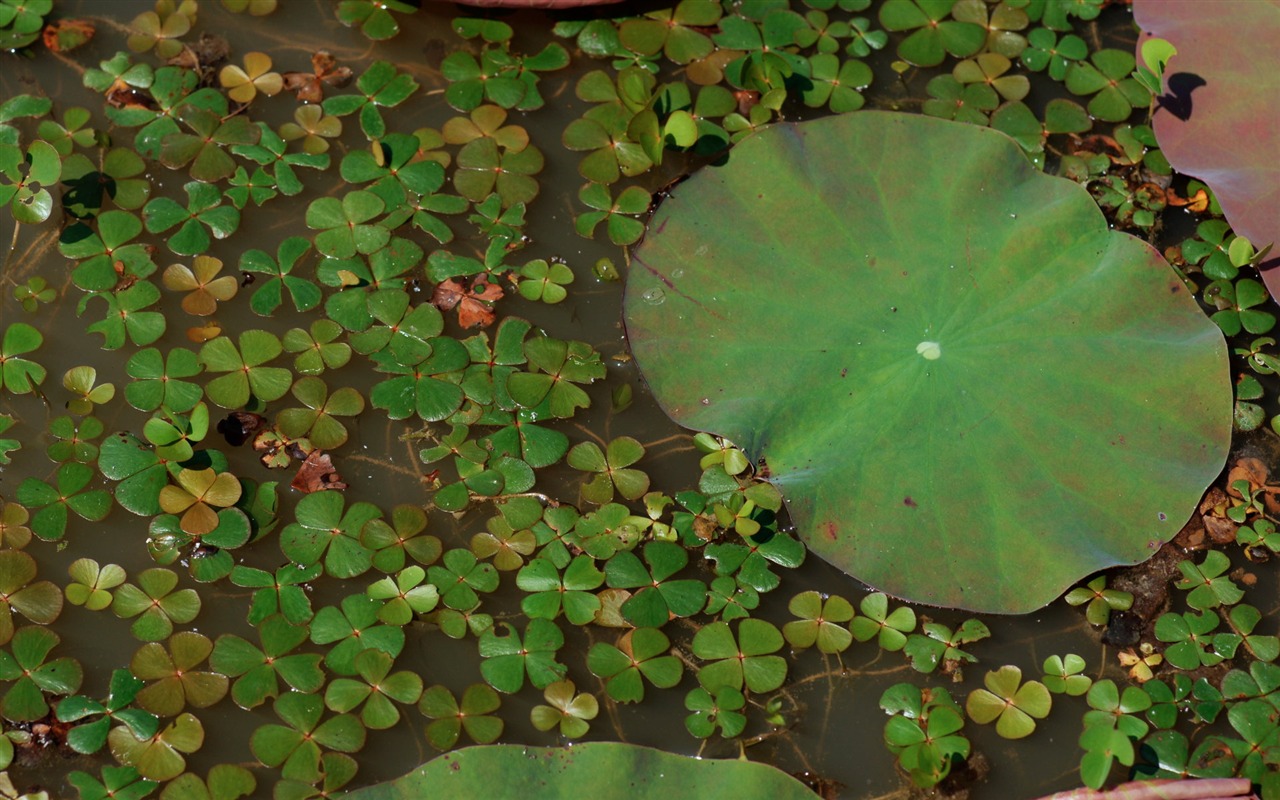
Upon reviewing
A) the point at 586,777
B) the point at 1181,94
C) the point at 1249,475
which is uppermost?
the point at 1181,94

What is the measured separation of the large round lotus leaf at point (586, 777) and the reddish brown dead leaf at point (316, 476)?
0.82 metres

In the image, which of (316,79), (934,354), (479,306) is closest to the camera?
(934,354)

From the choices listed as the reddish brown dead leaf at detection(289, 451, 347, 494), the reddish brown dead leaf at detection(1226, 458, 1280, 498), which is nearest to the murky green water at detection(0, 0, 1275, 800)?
the reddish brown dead leaf at detection(289, 451, 347, 494)

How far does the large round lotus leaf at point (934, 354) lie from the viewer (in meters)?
2.69

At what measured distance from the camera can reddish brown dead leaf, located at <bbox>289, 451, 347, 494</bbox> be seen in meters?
2.84

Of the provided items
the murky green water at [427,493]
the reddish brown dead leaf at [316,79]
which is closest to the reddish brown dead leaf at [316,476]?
the murky green water at [427,493]

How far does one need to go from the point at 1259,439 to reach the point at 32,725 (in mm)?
3390

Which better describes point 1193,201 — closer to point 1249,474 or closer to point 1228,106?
point 1228,106

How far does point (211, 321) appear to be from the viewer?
3.03 meters

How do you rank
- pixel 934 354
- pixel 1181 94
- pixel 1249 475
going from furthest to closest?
1. pixel 1181 94
2. pixel 1249 475
3. pixel 934 354

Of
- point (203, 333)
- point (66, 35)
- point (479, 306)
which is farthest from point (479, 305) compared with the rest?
point (66, 35)

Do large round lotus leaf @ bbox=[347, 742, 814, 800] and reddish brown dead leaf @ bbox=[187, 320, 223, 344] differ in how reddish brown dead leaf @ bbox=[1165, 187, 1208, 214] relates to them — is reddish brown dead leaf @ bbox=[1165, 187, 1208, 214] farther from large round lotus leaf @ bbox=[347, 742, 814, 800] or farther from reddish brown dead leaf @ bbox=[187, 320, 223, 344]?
reddish brown dead leaf @ bbox=[187, 320, 223, 344]

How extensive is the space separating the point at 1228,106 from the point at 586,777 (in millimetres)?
2663

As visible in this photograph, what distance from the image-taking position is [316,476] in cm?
285
